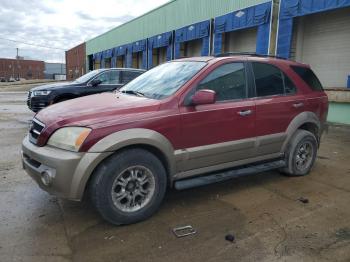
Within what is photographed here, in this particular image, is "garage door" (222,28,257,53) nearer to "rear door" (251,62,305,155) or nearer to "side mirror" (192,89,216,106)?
"rear door" (251,62,305,155)

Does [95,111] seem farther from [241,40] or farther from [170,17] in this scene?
[170,17]

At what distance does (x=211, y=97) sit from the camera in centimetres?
388

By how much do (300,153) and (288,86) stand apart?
1.09m

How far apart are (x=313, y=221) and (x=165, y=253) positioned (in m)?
1.80

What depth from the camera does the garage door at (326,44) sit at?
11.4 metres

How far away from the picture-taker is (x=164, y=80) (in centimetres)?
443

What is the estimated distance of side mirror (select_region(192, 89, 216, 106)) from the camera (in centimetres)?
387

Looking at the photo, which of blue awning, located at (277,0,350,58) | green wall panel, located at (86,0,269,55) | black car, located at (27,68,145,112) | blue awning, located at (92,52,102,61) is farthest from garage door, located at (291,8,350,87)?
blue awning, located at (92,52,102,61)

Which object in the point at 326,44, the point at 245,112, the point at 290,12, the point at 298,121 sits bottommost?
the point at 298,121

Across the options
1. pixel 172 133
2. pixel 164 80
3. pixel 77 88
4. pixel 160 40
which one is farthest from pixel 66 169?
pixel 160 40

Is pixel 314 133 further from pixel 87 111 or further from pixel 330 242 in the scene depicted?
pixel 87 111

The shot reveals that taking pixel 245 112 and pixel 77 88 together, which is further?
pixel 77 88

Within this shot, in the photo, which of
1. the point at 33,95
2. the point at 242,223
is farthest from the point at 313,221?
the point at 33,95

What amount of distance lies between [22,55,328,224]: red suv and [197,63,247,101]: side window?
0.01 m
